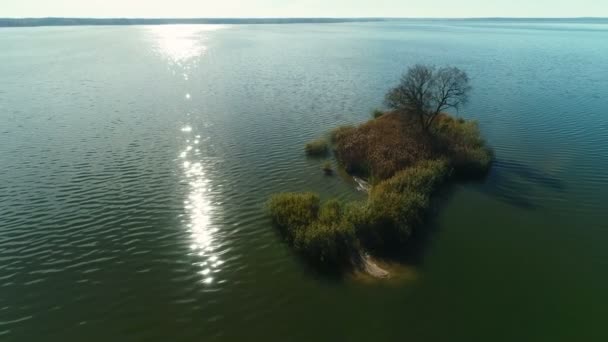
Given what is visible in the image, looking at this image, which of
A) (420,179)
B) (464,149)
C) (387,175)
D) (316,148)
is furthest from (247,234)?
(464,149)

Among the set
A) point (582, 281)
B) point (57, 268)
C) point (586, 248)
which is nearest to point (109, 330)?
point (57, 268)

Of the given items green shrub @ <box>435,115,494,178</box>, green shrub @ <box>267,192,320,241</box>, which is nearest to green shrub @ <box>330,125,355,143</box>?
green shrub @ <box>435,115,494,178</box>

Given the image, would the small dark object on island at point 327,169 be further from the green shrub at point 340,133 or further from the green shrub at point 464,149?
the green shrub at point 464,149

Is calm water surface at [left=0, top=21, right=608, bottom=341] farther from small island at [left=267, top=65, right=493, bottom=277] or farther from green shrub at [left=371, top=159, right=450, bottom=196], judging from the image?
green shrub at [left=371, top=159, right=450, bottom=196]

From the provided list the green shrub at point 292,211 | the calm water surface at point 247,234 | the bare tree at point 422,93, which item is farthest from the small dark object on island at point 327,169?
the bare tree at point 422,93

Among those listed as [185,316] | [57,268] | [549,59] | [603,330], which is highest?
[549,59]

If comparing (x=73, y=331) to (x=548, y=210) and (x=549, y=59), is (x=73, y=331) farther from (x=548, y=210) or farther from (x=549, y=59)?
(x=549, y=59)
